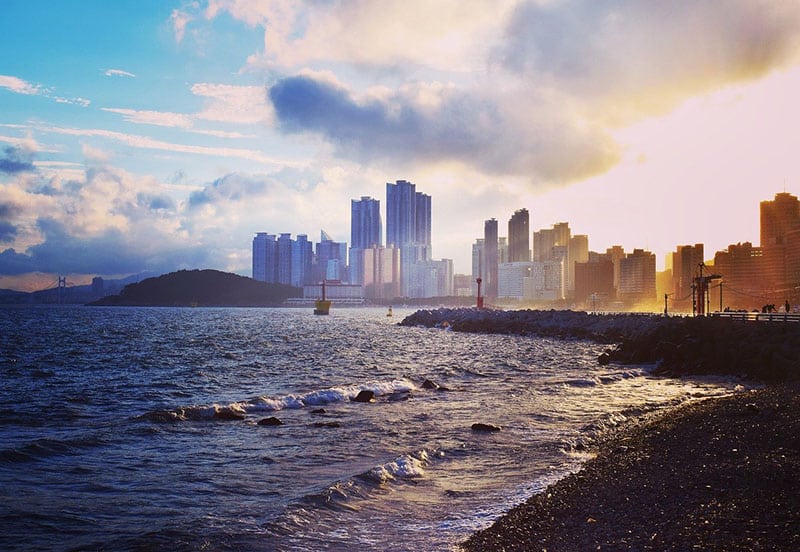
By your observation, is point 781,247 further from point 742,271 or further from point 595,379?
point 595,379

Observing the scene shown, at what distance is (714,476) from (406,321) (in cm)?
10435

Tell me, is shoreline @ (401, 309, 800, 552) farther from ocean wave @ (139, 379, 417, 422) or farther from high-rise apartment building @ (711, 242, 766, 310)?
high-rise apartment building @ (711, 242, 766, 310)

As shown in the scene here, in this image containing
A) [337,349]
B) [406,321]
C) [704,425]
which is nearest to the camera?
[704,425]

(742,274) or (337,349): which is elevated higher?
(742,274)

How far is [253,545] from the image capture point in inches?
350

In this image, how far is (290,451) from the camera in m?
15.0

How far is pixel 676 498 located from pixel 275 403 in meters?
16.2

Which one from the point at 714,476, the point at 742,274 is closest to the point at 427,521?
the point at 714,476

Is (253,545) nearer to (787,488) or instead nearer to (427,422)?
(787,488)

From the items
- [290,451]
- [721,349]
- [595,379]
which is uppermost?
[721,349]

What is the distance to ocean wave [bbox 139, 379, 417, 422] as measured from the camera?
790 inches

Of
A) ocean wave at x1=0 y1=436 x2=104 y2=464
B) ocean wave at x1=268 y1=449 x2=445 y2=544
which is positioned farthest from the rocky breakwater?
ocean wave at x1=0 y1=436 x2=104 y2=464

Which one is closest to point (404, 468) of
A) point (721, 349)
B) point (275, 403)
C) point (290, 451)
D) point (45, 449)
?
point (290, 451)

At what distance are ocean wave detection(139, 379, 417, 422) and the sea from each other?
110mm
